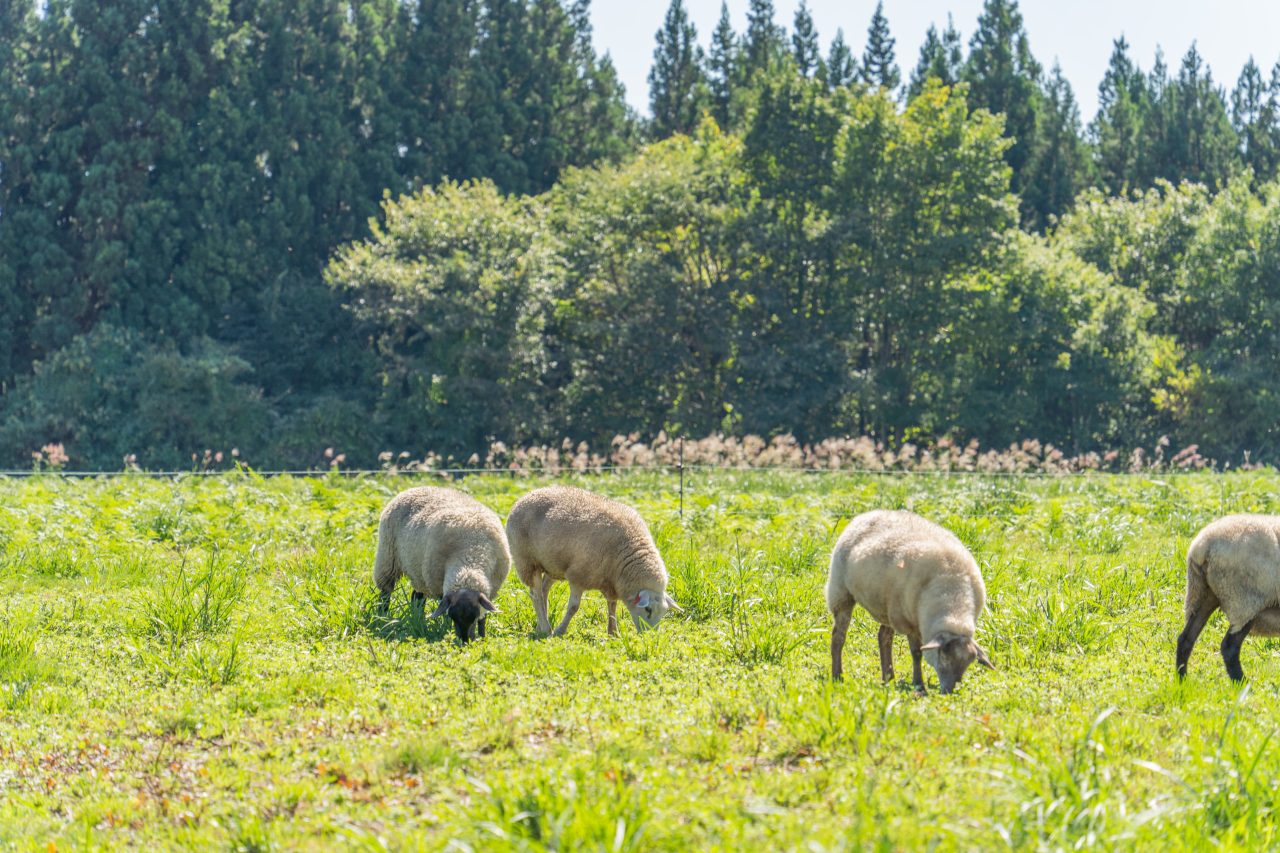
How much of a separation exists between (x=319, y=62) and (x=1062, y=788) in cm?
4593

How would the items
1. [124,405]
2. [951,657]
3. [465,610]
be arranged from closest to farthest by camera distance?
[951,657], [465,610], [124,405]

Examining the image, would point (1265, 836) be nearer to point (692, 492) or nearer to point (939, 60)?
point (692, 492)

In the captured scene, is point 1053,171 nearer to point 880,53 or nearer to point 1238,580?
point 880,53

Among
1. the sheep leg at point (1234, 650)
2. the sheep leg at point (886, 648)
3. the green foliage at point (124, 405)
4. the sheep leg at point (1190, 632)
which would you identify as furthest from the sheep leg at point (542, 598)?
the green foliage at point (124, 405)

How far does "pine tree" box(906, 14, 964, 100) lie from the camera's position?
5788cm

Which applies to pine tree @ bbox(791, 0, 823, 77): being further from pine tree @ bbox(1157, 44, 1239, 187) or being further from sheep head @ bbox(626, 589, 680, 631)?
sheep head @ bbox(626, 589, 680, 631)

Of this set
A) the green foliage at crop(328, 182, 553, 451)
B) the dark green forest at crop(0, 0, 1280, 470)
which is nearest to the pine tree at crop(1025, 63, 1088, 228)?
the dark green forest at crop(0, 0, 1280, 470)

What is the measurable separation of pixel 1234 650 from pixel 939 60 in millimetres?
52730

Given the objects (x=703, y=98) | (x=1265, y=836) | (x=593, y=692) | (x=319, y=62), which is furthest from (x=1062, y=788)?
(x=703, y=98)

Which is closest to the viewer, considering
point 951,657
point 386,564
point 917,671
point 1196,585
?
point 951,657

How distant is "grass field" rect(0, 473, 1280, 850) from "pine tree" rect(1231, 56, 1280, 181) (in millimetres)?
56867

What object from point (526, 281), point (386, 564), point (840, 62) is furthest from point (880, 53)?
point (386, 564)

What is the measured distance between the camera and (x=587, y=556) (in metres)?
10.7

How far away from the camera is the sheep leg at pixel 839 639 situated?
28.7 ft
